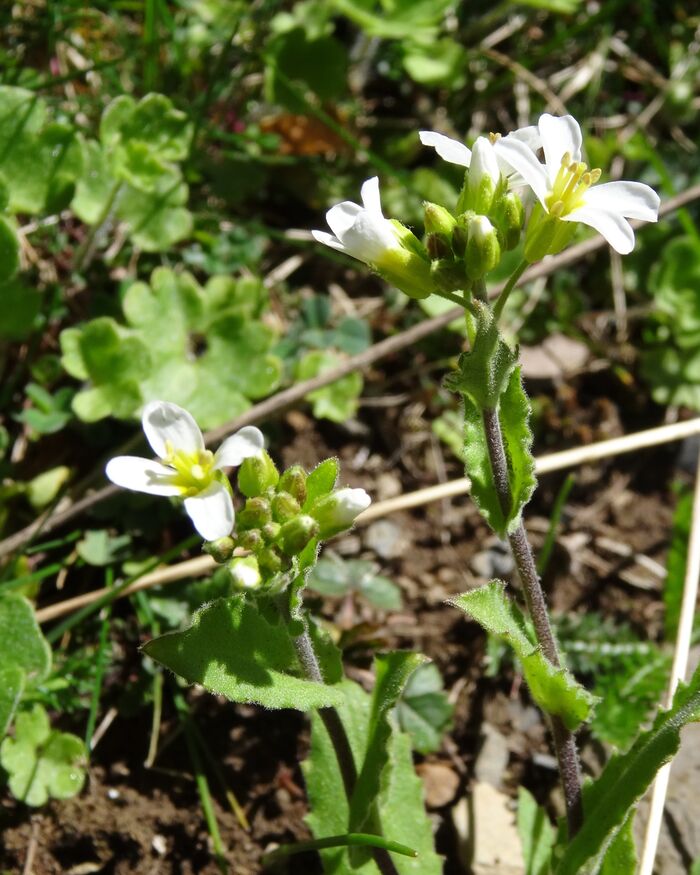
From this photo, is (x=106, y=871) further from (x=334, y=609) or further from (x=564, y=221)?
(x=564, y=221)

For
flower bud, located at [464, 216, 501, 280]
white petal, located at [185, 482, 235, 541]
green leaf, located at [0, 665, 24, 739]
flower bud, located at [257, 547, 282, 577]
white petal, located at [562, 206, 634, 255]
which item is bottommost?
green leaf, located at [0, 665, 24, 739]

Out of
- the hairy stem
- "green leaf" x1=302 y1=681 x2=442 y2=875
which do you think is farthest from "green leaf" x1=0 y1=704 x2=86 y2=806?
the hairy stem

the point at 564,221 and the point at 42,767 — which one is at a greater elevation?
the point at 564,221

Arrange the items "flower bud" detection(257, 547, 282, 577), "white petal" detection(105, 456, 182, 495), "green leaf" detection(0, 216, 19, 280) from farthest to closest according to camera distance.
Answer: "green leaf" detection(0, 216, 19, 280) < "white petal" detection(105, 456, 182, 495) < "flower bud" detection(257, 547, 282, 577)

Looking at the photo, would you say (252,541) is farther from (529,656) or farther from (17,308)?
(17,308)

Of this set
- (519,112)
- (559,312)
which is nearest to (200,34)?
(519,112)

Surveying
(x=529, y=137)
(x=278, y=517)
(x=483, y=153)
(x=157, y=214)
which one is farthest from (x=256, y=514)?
(x=157, y=214)

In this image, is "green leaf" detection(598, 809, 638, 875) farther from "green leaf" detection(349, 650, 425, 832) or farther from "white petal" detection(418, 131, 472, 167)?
"white petal" detection(418, 131, 472, 167)
